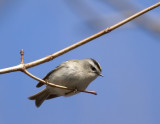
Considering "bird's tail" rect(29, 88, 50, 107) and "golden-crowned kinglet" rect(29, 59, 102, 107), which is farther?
"bird's tail" rect(29, 88, 50, 107)

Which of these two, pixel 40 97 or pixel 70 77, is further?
pixel 40 97

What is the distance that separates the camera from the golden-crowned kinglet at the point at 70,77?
3.43m

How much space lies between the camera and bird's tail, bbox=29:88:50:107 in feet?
12.8

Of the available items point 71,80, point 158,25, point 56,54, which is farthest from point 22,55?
point 71,80

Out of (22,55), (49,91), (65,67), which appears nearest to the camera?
(22,55)

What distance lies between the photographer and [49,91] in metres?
3.87

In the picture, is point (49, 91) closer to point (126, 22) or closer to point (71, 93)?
point (71, 93)

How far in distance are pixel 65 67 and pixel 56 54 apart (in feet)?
5.94

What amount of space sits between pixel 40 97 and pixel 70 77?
727mm

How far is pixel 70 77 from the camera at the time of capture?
11.2 ft

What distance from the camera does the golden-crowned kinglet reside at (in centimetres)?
343

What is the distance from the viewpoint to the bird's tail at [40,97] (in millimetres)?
3903

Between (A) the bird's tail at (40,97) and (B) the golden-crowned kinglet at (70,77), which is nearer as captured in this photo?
(B) the golden-crowned kinglet at (70,77)

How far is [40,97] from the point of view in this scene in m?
3.94
